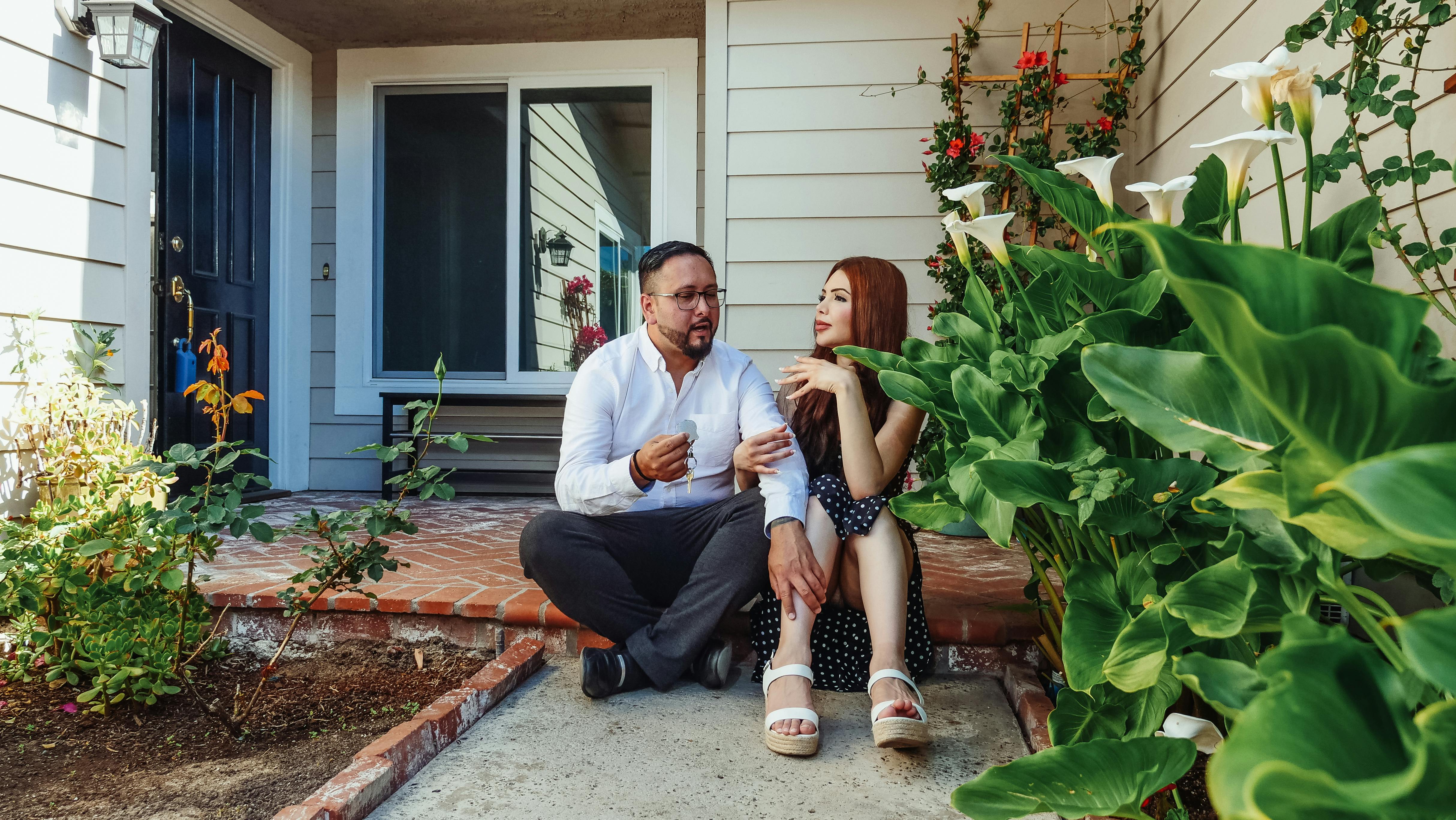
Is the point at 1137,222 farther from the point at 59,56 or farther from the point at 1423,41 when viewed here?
the point at 59,56

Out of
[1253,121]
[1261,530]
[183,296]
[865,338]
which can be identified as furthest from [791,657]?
[183,296]

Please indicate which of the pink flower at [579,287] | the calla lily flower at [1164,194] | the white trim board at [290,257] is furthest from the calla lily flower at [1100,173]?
the white trim board at [290,257]

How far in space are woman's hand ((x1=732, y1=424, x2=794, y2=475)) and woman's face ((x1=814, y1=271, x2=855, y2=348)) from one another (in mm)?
323

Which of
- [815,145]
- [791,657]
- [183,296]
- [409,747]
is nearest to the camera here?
[409,747]

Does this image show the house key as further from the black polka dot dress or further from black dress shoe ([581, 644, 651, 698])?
black dress shoe ([581, 644, 651, 698])

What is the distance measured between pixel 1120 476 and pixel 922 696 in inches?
39.7

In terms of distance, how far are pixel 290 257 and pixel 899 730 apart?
4040 millimetres

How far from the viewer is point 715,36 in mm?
3438

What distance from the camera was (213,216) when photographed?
13.0 feet

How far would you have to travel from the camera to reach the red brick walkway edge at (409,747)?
1.31m

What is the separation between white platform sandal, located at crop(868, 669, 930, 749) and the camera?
5.20ft

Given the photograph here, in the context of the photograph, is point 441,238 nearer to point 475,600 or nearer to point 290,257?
point 290,257

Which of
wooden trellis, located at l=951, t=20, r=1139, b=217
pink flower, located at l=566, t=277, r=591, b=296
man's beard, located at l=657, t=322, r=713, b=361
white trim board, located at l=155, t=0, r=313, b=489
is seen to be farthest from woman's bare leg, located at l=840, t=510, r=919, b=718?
white trim board, located at l=155, t=0, r=313, b=489

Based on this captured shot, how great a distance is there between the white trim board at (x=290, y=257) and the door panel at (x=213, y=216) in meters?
0.04
